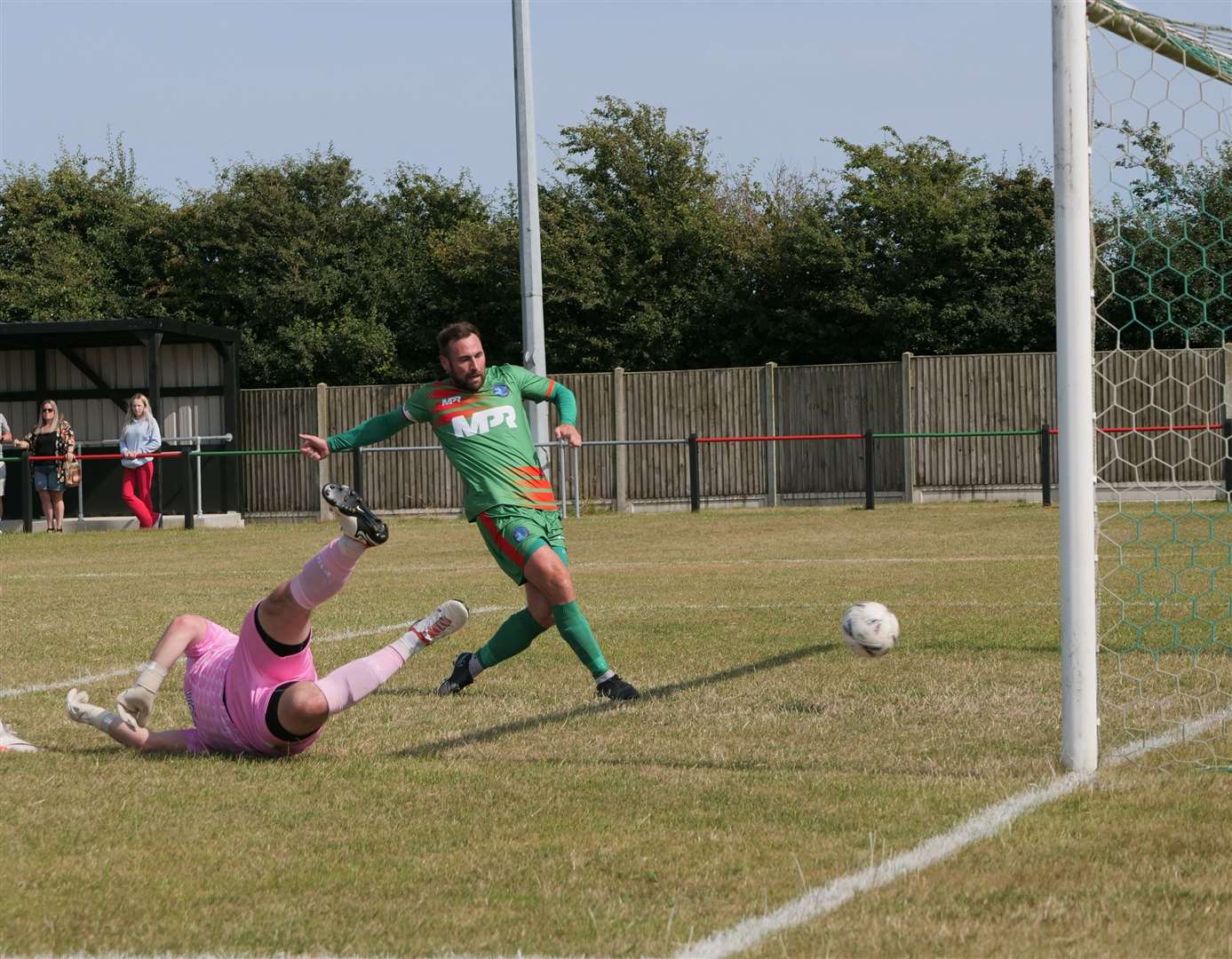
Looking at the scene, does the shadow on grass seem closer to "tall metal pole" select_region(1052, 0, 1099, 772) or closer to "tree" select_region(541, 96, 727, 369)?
"tall metal pole" select_region(1052, 0, 1099, 772)

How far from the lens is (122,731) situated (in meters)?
5.75

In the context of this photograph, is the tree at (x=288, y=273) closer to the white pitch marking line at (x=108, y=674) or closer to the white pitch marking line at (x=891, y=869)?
the white pitch marking line at (x=108, y=674)

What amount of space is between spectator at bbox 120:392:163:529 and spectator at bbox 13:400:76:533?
3.05 ft

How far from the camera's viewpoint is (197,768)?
548 centimetres

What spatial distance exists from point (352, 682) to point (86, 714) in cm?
93

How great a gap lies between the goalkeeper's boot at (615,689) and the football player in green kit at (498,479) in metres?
0.06

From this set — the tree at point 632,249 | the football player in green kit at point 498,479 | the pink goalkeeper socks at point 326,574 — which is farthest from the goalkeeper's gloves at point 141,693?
the tree at point 632,249

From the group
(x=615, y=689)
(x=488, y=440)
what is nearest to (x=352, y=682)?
(x=615, y=689)

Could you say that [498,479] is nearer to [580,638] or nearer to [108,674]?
[580,638]

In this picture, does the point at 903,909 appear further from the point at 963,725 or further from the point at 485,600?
the point at 485,600

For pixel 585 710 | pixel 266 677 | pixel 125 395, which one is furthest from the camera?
pixel 125 395

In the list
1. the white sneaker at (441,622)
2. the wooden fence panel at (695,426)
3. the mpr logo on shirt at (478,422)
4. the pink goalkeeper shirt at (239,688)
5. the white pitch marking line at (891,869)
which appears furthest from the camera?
the wooden fence panel at (695,426)

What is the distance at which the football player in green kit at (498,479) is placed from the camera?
7.17 metres

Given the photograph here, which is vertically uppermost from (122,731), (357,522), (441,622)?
(357,522)
